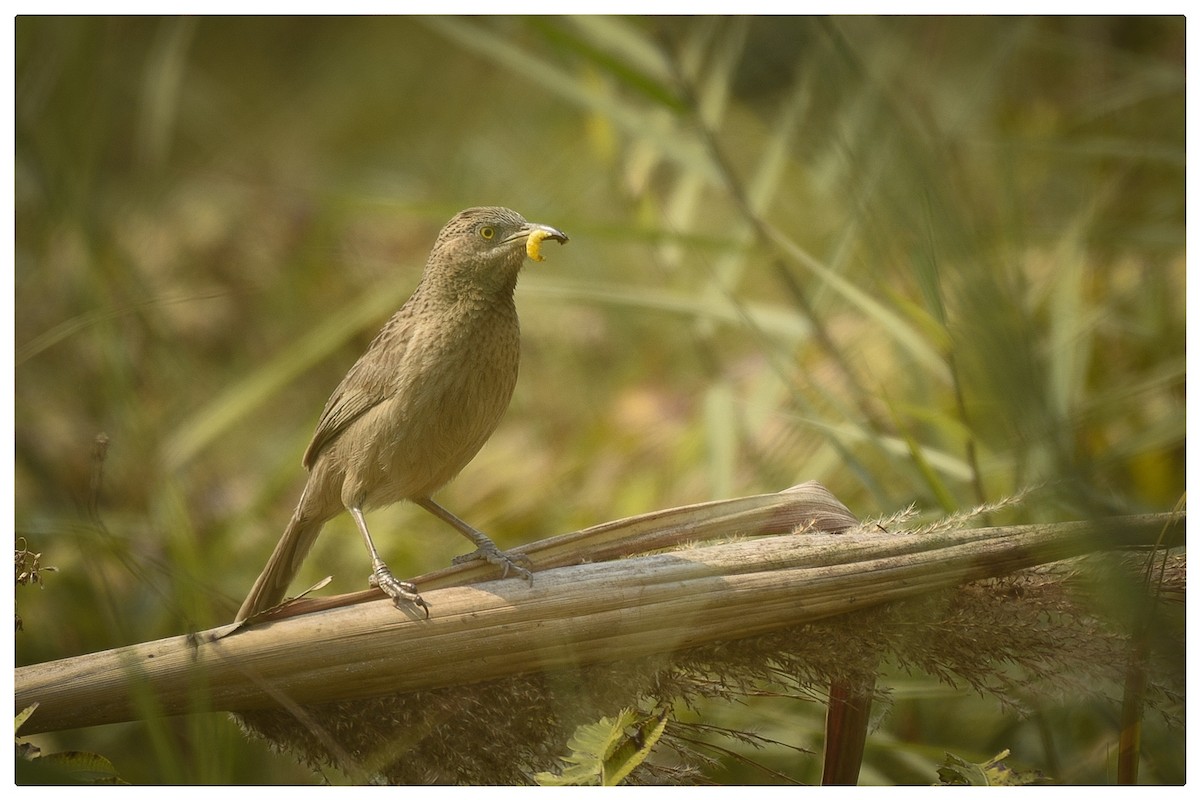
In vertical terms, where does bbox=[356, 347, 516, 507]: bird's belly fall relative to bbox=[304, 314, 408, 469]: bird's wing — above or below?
below

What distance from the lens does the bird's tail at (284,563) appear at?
3.10 m

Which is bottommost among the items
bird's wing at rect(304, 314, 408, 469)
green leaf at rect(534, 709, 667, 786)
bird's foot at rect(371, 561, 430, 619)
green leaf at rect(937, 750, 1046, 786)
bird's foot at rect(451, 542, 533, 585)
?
green leaf at rect(937, 750, 1046, 786)

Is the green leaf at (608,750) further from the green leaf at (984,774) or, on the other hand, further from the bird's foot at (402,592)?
the green leaf at (984,774)

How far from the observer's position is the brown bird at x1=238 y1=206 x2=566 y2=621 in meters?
2.89

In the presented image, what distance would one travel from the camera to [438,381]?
114 inches

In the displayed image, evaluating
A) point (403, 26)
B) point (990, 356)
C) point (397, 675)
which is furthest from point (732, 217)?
point (990, 356)

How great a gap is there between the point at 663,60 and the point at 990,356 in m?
2.49

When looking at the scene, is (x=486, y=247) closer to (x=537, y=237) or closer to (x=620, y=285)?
(x=537, y=237)

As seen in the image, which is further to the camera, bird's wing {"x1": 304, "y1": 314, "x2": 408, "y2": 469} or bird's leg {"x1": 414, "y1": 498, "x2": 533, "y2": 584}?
bird's wing {"x1": 304, "y1": 314, "x2": 408, "y2": 469}

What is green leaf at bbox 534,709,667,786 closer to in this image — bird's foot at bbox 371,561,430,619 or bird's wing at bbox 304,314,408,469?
bird's foot at bbox 371,561,430,619

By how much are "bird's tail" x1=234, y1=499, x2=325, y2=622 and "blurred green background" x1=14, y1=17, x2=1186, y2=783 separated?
0.25 m

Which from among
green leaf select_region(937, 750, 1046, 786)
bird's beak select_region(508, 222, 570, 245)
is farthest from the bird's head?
green leaf select_region(937, 750, 1046, 786)

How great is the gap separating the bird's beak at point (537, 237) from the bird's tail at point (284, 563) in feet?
3.46

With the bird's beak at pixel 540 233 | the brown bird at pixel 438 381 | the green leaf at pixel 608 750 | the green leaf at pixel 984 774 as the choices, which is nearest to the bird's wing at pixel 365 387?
the brown bird at pixel 438 381
